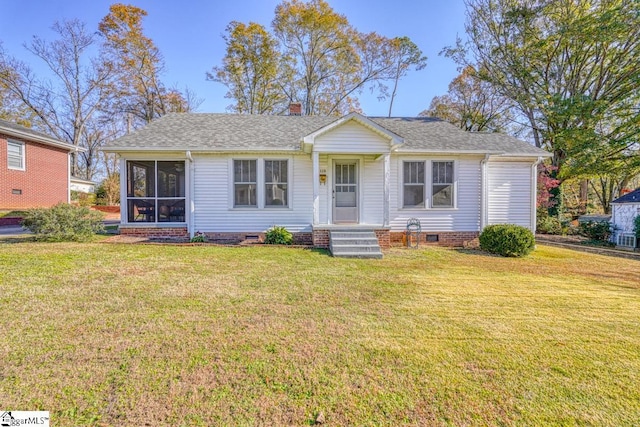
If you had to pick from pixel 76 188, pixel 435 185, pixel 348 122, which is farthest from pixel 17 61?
pixel 435 185

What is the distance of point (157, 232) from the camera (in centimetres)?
981

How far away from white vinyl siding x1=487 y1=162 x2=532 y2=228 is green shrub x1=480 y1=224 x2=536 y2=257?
179 centimetres

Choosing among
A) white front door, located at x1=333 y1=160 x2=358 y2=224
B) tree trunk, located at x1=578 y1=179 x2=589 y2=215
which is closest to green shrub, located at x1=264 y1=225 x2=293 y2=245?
white front door, located at x1=333 y1=160 x2=358 y2=224

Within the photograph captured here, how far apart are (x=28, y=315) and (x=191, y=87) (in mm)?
27090

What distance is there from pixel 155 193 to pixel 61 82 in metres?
24.6

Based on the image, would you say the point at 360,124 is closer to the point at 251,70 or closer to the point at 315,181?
the point at 315,181

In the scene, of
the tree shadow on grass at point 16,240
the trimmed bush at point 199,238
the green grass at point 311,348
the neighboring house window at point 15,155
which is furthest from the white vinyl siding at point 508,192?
the neighboring house window at point 15,155

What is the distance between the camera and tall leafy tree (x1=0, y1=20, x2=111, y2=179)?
2362 centimetres

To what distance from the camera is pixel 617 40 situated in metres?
14.2

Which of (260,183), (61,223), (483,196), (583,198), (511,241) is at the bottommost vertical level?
(511,241)

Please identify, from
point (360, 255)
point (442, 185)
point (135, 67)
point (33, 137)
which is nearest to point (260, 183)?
point (360, 255)

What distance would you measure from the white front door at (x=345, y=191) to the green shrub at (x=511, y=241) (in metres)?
4.17

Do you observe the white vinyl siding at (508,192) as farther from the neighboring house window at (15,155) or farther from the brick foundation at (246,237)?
the neighboring house window at (15,155)

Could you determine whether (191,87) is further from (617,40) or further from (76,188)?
(617,40)
